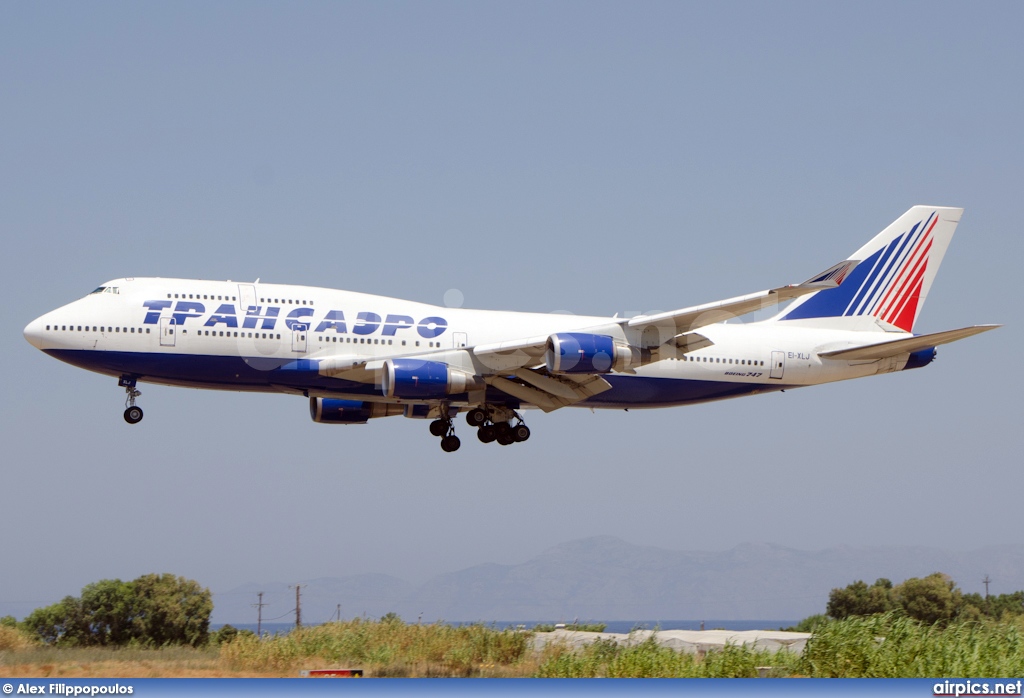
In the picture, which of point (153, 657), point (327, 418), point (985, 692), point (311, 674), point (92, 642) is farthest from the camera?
point (327, 418)

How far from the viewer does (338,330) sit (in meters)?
35.1

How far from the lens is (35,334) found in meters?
33.6

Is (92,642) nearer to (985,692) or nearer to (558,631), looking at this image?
(558,631)

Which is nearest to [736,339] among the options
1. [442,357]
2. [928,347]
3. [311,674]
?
[928,347]

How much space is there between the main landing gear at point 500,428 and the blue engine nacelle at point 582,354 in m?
5.90

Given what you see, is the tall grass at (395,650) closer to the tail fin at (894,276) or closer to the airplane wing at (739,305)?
the airplane wing at (739,305)

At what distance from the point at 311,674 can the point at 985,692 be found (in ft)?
49.4

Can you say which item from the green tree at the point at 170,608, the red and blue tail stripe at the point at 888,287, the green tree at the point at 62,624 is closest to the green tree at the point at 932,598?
the red and blue tail stripe at the point at 888,287

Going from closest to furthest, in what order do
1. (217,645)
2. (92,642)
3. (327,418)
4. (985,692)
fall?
1. (985,692)
2. (217,645)
3. (92,642)
4. (327,418)

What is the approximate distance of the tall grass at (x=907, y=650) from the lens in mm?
A: 24172

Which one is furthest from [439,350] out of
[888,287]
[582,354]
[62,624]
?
[62,624]

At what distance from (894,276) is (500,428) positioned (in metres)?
16.9

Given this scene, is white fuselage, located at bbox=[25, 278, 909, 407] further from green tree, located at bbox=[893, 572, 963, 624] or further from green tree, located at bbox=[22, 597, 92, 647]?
green tree, located at bbox=[893, 572, 963, 624]

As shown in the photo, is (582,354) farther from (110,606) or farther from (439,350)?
(110,606)
